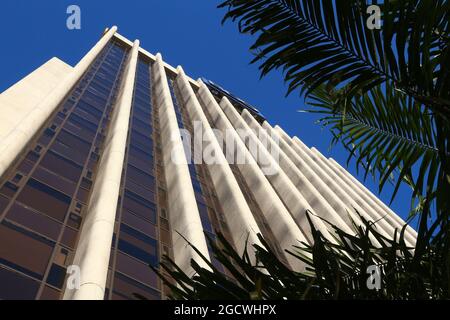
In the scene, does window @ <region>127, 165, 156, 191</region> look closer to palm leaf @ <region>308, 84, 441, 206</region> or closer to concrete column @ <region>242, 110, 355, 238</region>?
concrete column @ <region>242, 110, 355, 238</region>

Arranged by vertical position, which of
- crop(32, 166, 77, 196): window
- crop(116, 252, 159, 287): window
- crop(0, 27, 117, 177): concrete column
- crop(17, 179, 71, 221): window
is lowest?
crop(116, 252, 159, 287): window

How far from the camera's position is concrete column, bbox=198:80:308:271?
63.1 feet

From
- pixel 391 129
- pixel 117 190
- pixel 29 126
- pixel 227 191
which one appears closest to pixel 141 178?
pixel 227 191

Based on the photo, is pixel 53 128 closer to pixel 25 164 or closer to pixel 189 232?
pixel 25 164

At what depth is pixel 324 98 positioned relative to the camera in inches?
167

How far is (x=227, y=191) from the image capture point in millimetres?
21703

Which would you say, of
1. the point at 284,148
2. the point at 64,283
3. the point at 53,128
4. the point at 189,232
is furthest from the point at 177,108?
the point at 64,283

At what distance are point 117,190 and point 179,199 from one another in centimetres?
309

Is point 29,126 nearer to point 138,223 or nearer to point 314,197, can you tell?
point 138,223

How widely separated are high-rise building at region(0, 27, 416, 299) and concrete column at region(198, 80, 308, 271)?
75 millimetres

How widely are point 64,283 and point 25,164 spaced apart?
6.29m

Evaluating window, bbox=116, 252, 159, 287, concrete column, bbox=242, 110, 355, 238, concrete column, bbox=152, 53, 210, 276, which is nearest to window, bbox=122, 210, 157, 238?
concrete column, bbox=152, 53, 210, 276

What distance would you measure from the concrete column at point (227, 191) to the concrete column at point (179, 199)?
1855 mm

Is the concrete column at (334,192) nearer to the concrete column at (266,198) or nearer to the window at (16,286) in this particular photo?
the concrete column at (266,198)
